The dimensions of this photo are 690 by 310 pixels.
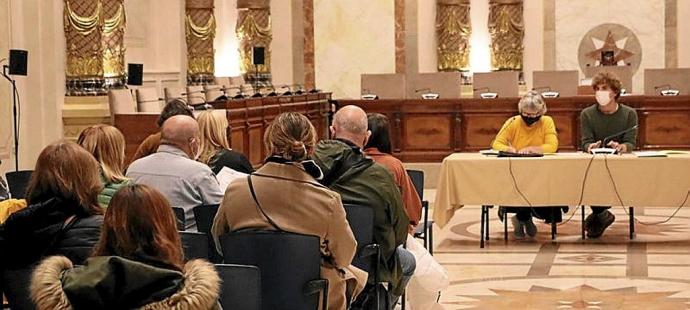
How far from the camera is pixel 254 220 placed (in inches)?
211

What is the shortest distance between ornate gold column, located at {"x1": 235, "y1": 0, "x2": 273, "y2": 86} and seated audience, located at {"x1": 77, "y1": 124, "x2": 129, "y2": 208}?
562 inches

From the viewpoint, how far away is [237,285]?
4230mm

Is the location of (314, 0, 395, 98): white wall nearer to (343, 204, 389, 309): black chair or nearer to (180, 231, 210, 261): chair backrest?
(343, 204, 389, 309): black chair

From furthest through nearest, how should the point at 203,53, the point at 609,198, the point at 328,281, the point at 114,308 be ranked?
the point at 203,53 → the point at 609,198 → the point at 328,281 → the point at 114,308

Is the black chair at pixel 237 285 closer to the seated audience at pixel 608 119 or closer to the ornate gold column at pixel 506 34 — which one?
the seated audience at pixel 608 119

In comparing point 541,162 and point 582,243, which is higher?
point 541,162

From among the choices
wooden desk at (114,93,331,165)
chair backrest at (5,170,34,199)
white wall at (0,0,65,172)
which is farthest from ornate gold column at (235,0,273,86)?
chair backrest at (5,170,34,199)

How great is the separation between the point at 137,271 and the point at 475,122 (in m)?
12.8

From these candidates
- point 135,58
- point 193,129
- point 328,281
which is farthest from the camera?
point 135,58

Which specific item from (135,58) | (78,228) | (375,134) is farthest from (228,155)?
(135,58)

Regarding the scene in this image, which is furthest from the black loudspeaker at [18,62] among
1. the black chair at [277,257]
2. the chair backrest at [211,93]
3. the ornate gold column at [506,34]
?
the ornate gold column at [506,34]

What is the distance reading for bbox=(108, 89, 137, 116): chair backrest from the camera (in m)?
12.8

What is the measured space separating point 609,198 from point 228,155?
13.1ft

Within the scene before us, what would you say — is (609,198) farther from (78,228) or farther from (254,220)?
(78,228)
